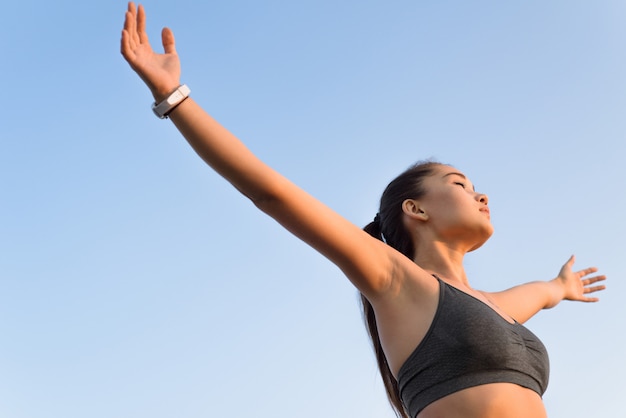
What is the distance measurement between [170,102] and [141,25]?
41 centimetres

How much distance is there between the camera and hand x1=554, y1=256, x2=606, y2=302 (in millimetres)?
5379

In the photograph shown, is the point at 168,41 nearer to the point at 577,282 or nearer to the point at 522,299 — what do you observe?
the point at 522,299

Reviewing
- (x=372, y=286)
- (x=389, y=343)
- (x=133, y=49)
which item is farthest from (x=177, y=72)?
(x=389, y=343)

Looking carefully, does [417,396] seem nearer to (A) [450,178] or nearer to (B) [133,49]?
(A) [450,178]

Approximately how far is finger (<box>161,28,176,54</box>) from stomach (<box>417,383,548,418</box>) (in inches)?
65.9

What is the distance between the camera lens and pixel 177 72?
9.03 feet

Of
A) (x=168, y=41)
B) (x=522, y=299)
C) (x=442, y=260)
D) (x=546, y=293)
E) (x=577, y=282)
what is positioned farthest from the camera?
(x=577, y=282)

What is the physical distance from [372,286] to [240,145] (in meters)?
0.87

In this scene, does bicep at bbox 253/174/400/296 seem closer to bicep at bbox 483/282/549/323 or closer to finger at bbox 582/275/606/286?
bicep at bbox 483/282/549/323

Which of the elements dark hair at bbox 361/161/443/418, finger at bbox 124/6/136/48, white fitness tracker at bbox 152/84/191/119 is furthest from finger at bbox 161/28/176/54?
dark hair at bbox 361/161/443/418

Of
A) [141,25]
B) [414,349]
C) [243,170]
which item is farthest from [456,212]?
[141,25]

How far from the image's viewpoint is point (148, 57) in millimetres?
2738

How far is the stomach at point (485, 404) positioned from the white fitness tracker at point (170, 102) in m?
1.49

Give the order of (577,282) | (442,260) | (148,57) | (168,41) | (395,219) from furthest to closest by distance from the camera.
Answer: (577,282)
(395,219)
(442,260)
(168,41)
(148,57)
